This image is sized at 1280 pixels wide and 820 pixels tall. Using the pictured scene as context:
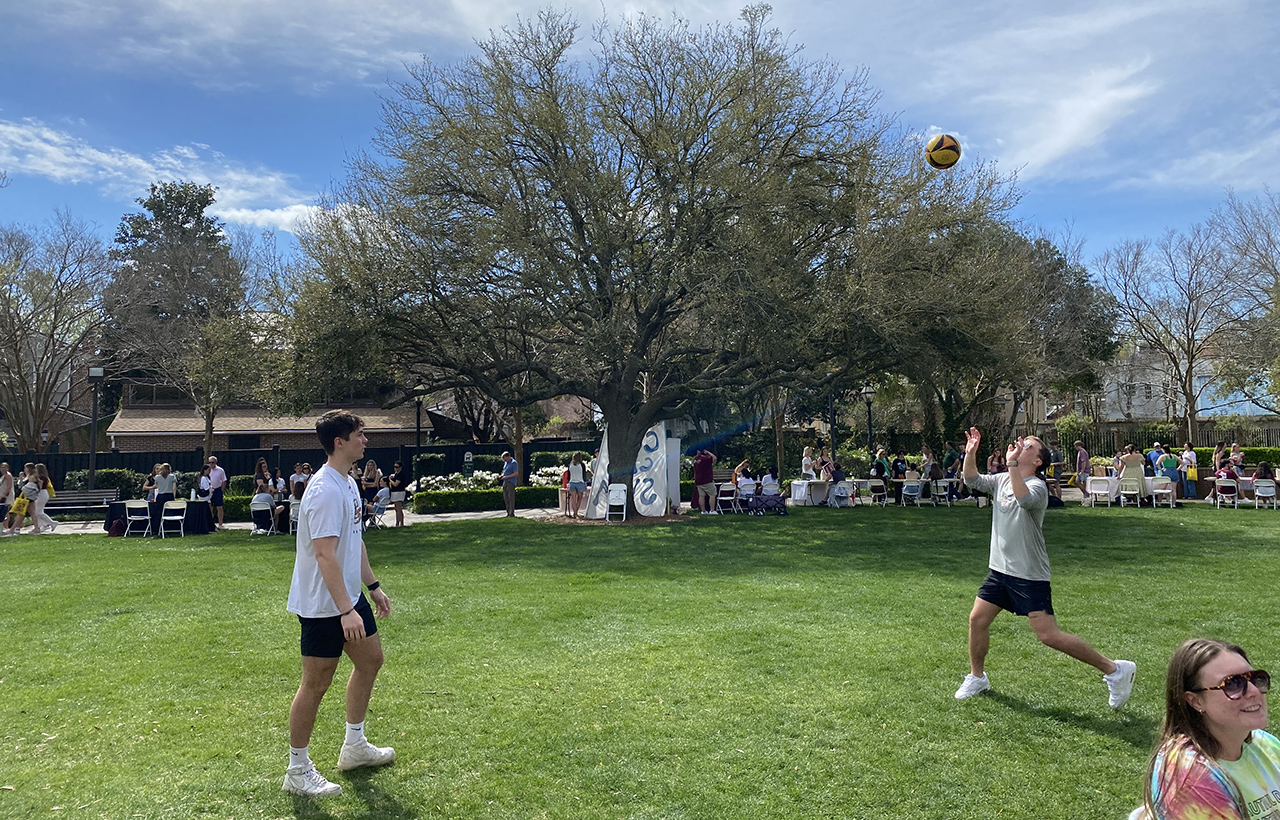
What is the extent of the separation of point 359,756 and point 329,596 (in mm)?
965

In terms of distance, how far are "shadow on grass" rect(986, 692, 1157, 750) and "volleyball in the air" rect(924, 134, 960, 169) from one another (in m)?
11.3

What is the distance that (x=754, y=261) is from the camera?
1880 centimetres

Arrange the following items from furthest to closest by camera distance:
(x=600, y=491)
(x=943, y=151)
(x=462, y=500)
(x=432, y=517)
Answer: (x=462, y=500)
(x=432, y=517)
(x=600, y=491)
(x=943, y=151)

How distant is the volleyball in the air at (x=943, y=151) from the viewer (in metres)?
14.9

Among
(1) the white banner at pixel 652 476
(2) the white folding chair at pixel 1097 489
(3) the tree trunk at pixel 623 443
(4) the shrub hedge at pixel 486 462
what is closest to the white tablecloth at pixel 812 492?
(1) the white banner at pixel 652 476

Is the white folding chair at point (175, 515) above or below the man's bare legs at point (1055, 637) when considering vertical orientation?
below

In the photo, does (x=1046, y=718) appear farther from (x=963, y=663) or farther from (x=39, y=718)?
(x=39, y=718)

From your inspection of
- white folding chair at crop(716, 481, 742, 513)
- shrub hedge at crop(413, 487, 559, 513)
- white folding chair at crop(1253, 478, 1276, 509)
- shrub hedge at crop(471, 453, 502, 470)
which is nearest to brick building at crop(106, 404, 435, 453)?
shrub hedge at crop(471, 453, 502, 470)

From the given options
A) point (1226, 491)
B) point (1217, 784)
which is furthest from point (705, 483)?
point (1217, 784)

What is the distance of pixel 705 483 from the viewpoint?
21.7 meters

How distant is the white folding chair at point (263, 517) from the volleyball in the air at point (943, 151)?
14861mm

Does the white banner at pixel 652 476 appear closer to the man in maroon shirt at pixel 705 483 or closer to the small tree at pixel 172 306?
the man in maroon shirt at pixel 705 483

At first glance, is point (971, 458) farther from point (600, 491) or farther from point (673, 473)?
point (673, 473)

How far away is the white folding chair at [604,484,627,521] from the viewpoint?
66.2 feet
